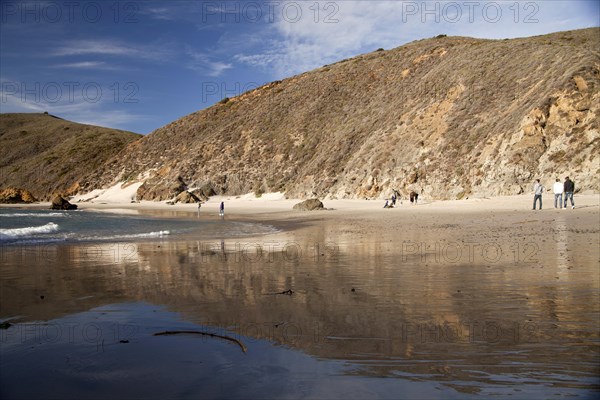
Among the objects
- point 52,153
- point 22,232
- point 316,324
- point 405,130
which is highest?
point 52,153

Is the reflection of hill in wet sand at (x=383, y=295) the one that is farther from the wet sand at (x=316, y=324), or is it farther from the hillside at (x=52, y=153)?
the hillside at (x=52, y=153)

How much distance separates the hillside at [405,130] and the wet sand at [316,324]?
2544 cm

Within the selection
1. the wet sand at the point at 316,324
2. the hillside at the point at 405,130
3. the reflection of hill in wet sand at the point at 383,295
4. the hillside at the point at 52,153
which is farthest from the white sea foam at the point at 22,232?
the hillside at the point at 52,153

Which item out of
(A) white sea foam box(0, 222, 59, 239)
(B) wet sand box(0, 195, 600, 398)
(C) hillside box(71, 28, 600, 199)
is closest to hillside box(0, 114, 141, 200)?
(C) hillside box(71, 28, 600, 199)

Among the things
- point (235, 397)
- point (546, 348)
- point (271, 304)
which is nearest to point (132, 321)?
point (271, 304)

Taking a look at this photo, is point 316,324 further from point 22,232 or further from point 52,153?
point 52,153

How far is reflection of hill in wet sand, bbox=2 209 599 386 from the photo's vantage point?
169 inches

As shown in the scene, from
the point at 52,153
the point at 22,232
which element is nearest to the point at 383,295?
the point at 22,232

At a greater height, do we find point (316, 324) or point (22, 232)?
point (22, 232)

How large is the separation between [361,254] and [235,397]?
27.5 ft

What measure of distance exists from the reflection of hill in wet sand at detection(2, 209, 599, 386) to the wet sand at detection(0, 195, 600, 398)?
3 centimetres

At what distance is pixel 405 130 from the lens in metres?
48.8

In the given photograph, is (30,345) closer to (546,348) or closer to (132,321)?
(132,321)

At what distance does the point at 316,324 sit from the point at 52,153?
394ft
